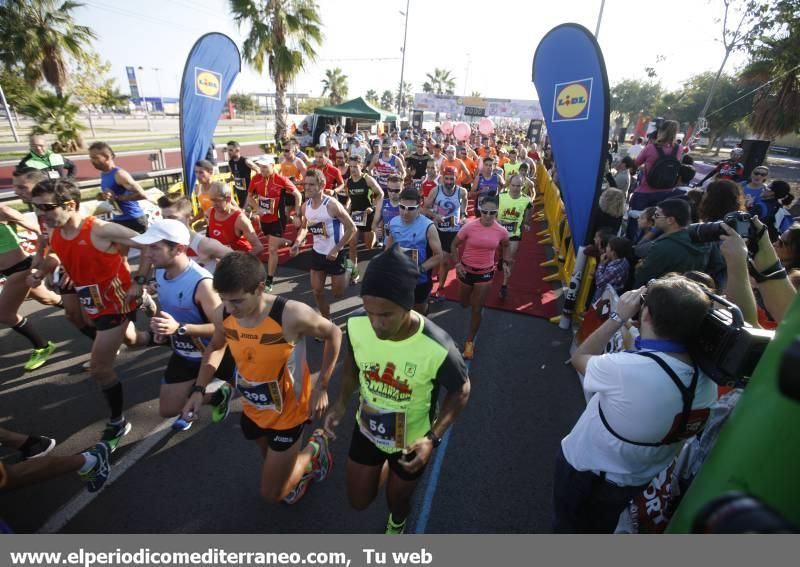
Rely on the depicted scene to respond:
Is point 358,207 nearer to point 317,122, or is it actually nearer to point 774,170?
point 317,122

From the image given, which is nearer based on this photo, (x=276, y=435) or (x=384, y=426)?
(x=384, y=426)

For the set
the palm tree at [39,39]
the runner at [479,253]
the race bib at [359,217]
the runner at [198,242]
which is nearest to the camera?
the runner at [198,242]

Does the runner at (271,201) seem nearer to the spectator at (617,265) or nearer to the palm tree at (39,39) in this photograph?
the spectator at (617,265)

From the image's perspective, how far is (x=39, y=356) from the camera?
15.2ft

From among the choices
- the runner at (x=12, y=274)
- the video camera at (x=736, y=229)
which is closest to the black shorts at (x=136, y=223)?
the runner at (x=12, y=274)

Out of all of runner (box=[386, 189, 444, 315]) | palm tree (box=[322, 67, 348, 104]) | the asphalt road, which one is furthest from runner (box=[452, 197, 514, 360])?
palm tree (box=[322, 67, 348, 104])

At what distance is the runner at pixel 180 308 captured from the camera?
2949 millimetres

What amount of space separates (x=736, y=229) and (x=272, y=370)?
3.07 m

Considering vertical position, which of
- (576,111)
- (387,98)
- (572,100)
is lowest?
(576,111)

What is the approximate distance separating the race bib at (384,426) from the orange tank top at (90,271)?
2.77m

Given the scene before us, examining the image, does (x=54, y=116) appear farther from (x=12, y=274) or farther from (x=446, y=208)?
(x=446, y=208)

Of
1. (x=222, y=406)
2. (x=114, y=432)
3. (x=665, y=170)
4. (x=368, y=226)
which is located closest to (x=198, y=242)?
(x=222, y=406)

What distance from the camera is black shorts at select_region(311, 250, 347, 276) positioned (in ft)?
17.6

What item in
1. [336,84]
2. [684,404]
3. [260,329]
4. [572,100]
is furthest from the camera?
[336,84]
